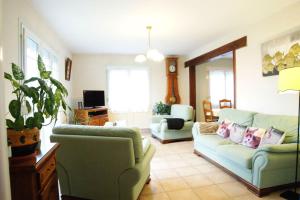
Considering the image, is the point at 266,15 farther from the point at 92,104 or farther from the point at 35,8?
the point at 92,104

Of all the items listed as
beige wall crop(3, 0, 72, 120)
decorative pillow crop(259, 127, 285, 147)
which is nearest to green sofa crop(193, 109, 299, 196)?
decorative pillow crop(259, 127, 285, 147)

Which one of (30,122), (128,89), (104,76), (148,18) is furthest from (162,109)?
(30,122)

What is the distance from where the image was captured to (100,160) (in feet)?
6.47

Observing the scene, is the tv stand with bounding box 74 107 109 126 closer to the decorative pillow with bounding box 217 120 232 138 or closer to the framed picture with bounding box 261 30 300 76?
the decorative pillow with bounding box 217 120 232 138

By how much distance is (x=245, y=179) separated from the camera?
8.18ft

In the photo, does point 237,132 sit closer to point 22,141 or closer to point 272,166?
point 272,166

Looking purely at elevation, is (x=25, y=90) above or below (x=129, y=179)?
above

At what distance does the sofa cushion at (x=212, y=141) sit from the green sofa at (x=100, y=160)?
1477mm

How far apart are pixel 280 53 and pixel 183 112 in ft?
8.68

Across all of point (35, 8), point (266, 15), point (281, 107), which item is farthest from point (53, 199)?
point (266, 15)

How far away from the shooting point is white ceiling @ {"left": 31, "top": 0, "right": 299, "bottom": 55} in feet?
8.63

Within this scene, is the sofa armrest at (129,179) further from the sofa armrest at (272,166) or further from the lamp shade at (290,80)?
the lamp shade at (290,80)

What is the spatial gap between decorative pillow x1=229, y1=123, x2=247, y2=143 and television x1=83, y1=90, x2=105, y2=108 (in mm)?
3722

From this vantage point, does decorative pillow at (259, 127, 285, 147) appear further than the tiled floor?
Yes
